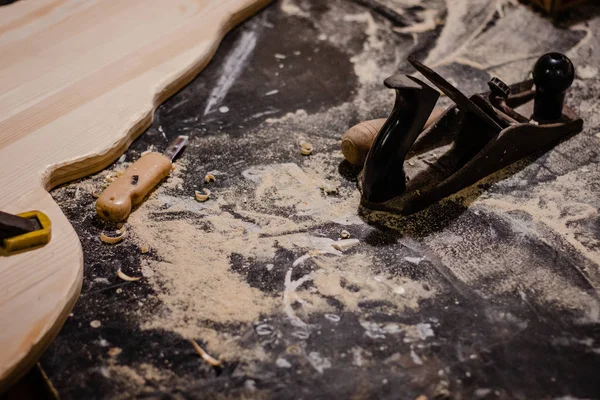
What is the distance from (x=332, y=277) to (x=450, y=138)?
2.10 ft

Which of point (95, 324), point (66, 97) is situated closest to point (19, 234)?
point (95, 324)

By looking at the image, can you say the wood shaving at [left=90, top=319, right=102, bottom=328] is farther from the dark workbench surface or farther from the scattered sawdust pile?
the scattered sawdust pile

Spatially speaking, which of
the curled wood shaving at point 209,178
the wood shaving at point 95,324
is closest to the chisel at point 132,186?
the curled wood shaving at point 209,178

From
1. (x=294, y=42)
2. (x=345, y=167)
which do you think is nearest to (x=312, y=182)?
(x=345, y=167)

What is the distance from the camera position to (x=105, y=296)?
5.01 feet

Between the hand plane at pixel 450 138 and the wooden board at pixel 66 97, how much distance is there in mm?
836

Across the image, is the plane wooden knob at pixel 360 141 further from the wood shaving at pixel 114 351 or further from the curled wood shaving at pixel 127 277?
the wood shaving at pixel 114 351

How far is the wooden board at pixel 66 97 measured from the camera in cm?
146

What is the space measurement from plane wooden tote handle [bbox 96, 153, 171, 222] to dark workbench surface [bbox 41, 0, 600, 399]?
5 cm

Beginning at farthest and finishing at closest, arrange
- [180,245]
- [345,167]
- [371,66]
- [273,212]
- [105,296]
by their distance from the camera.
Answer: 1. [371,66]
2. [345,167]
3. [273,212]
4. [180,245]
5. [105,296]

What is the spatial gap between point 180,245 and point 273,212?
0.94 ft

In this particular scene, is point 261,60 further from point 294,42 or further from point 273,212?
point 273,212

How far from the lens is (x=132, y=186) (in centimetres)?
173

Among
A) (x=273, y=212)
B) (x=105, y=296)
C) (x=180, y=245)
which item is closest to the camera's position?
(x=105, y=296)
